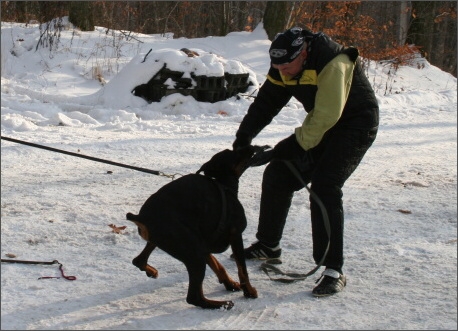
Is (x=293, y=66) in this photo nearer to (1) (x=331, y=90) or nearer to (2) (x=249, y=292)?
(1) (x=331, y=90)

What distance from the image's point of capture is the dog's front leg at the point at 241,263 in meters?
3.80

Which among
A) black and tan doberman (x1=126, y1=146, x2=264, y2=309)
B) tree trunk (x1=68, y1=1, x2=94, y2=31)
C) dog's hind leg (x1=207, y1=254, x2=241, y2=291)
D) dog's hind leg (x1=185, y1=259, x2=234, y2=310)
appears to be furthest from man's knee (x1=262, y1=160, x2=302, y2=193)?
tree trunk (x1=68, y1=1, x2=94, y2=31)

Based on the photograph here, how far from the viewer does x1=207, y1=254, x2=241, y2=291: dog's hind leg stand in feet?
12.9

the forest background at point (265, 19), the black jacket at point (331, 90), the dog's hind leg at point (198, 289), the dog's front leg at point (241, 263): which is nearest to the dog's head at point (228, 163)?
the dog's front leg at point (241, 263)

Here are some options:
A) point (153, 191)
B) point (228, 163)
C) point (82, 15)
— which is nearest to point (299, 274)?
point (228, 163)

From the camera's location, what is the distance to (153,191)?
604cm

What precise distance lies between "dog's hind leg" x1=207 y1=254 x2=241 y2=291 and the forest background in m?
10.1

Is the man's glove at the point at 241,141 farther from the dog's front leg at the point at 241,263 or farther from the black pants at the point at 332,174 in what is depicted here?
the dog's front leg at the point at 241,263

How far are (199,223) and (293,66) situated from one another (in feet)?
3.83

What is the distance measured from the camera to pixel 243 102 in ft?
34.4

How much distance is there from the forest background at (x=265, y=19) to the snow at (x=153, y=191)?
3268 millimetres

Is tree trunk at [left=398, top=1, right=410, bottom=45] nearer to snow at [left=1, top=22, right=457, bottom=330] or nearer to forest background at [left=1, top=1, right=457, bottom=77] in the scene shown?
forest background at [left=1, top=1, right=457, bottom=77]

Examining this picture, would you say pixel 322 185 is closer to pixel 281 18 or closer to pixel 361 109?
pixel 361 109

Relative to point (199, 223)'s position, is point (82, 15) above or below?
above
